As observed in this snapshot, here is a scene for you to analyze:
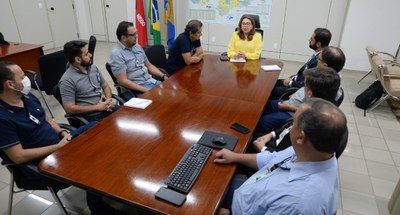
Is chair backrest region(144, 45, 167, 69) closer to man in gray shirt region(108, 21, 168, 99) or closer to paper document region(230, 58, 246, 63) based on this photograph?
man in gray shirt region(108, 21, 168, 99)

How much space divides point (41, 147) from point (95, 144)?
0.47 m

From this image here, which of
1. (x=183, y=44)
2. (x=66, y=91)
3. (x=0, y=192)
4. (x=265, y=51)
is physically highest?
(x=183, y=44)

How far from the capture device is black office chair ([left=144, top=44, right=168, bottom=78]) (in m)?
3.42

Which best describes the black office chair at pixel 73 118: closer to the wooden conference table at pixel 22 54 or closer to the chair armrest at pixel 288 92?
the wooden conference table at pixel 22 54

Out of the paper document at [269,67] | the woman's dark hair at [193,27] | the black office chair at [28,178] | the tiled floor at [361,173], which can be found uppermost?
the woman's dark hair at [193,27]

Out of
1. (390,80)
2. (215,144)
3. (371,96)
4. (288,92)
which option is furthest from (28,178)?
(390,80)

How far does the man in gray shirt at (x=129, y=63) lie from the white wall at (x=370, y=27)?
4.35m

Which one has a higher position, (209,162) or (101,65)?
(209,162)

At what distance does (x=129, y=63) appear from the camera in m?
2.89

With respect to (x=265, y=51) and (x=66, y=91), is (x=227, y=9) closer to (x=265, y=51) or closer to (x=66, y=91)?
(x=265, y=51)

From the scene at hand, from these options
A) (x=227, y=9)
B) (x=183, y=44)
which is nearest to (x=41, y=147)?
(x=183, y=44)

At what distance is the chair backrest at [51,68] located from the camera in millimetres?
2975

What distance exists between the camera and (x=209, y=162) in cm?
144

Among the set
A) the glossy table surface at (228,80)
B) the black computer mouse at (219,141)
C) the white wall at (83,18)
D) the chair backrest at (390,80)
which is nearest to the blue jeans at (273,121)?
the glossy table surface at (228,80)
